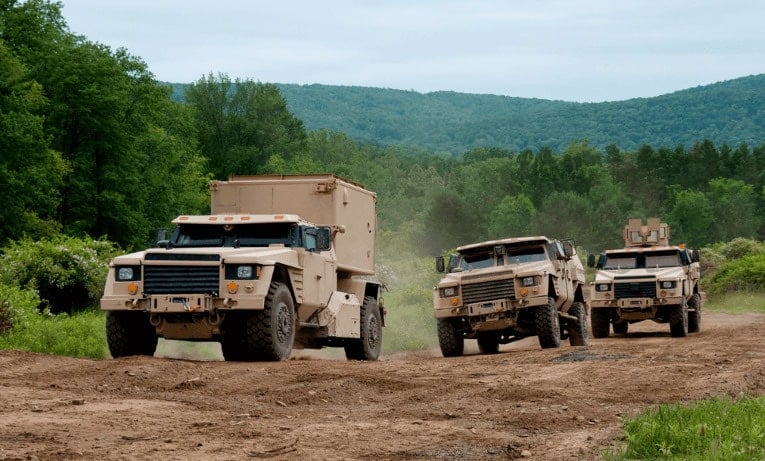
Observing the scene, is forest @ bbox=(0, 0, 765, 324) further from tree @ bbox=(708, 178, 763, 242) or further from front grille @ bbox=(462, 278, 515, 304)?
front grille @ bbox=(462, 278, 515, 304)

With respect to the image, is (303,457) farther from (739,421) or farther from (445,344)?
(445,344)

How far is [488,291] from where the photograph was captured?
21906 mm

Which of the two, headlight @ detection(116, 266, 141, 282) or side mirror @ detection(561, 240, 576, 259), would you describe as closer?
headlight @ detection(116, 266, 141, 282)

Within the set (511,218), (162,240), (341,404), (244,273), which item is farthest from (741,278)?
(511,218)

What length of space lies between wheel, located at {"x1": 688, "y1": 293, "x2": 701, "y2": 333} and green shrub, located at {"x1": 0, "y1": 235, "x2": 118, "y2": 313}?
14.5m

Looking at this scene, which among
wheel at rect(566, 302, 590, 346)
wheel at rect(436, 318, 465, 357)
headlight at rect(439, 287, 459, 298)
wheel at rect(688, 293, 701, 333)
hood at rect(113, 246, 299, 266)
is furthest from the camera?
wheel at rect(688, 293, 701, 333)

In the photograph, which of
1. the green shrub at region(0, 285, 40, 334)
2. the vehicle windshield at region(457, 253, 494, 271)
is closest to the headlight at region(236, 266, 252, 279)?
the green shrub at region(0, 285, 40, 334)

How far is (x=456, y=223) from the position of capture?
117125mm

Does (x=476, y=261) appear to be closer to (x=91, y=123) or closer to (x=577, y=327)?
(x=577, y=327)

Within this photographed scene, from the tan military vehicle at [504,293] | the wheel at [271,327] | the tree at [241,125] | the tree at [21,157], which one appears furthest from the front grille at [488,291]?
the tree at [241,125]

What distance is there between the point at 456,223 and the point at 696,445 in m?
109

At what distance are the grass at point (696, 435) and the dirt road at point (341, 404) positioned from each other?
32cm

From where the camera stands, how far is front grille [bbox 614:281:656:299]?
94.2 ft

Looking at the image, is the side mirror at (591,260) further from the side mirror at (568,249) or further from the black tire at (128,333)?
the black tire at (128,333)
